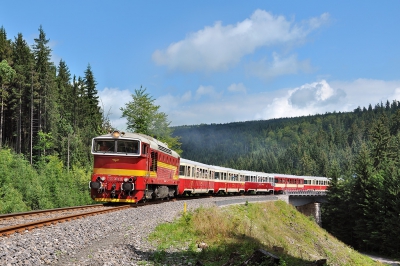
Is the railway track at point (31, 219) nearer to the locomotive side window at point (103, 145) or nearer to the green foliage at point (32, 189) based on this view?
the locomotive side window at point (103, 145)

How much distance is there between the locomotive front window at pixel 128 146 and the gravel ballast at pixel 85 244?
17.6 ft

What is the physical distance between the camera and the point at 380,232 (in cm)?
5872

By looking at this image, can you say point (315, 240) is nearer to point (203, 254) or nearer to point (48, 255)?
Answer: point (203, 254)

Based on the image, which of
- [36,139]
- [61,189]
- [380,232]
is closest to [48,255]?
[61,189]

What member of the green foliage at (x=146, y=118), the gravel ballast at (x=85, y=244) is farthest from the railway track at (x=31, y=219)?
the green foliage at (x=146, y=118)

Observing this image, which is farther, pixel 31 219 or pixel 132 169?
pixel 132 169

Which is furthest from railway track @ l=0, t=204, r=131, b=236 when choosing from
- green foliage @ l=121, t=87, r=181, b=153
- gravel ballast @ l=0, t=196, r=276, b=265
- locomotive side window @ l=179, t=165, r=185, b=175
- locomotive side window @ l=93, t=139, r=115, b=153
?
green foliage @ l=121, t=87, r=181, b=153

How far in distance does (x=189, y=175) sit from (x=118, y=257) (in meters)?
24.1

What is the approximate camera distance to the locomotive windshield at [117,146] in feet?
69.4

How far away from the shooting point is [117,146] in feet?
70.2

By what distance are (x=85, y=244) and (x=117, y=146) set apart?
968cm

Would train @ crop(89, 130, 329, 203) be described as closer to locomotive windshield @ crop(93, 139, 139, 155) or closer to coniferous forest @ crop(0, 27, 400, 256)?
locomotive windshield @ crop(93, 139, 139, 155)

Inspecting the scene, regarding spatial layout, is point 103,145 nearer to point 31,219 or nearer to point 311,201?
point 31,219

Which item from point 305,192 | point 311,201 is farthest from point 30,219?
point 311,201
